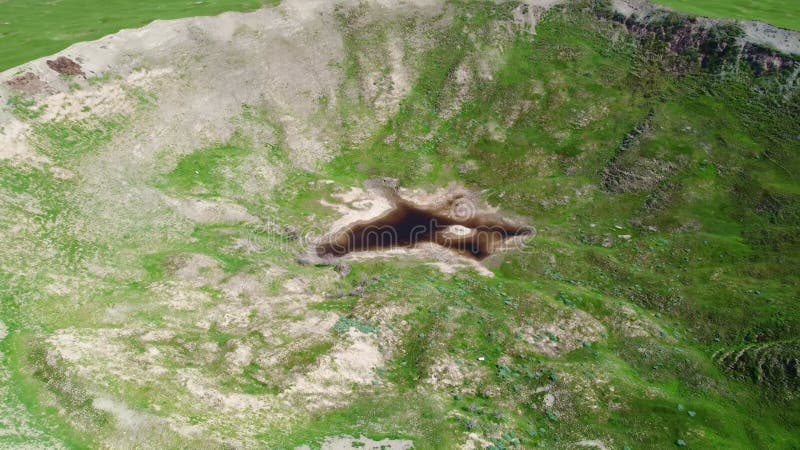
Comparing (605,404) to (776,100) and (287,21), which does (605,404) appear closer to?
(776,100)

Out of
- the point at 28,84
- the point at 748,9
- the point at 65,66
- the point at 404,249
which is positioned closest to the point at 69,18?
the point at 65,66

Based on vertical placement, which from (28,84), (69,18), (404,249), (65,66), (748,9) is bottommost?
(404,249)

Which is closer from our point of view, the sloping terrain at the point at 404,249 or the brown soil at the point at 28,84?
the sloping terrain at the point at 404,249

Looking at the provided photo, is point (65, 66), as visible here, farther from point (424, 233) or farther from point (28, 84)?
point (424, 233)

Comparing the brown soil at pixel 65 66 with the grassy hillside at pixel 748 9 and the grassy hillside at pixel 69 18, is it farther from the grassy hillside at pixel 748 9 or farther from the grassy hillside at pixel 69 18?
the grassy hillside at pixel 748 9

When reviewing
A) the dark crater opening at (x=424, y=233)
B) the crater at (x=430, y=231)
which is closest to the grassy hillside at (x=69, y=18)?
the crater at (x=430, y=231)

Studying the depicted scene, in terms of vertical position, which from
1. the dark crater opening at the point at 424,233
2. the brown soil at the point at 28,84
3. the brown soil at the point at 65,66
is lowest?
the dark crater opening at the point at 424,233

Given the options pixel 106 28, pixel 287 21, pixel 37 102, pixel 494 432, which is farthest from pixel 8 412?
pixel 287 21
